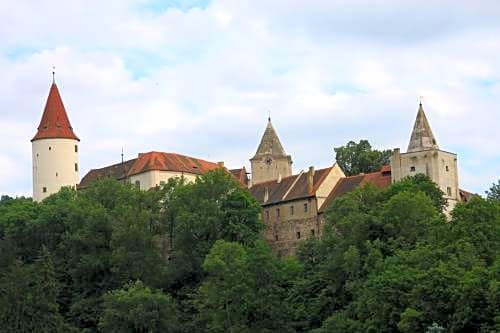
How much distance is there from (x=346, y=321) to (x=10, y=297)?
24.5 m

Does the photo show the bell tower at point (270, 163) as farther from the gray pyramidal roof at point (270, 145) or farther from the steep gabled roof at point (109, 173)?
the steep gabled roof at point (109, 173)

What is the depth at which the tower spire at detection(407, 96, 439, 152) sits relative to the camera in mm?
86812

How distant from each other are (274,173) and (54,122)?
2293cm

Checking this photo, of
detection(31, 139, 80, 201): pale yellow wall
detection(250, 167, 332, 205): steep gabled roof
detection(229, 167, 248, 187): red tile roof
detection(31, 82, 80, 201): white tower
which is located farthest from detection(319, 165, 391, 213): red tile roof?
detection(31, 82, 80, 201): white tower

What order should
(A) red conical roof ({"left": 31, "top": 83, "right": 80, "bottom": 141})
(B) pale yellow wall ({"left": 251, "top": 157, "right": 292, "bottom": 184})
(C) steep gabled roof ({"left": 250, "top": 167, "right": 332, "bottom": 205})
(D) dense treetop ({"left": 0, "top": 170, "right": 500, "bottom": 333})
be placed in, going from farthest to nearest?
(A) red conical roof ({"left": 31, "top": 83, "right": 80, "bottom": 141})
(B) pale yellow wall ({"left": 251, "top": 157, "right": 292, "bottom": 184})
(C) steep gabled roof ({"left": 250, "top": 167, "right": 332, "bottom": 205})
(D) dense treetop ({"left": 0, "top": 170, "right": 500, "bottom": 333})

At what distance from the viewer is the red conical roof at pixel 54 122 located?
113 m

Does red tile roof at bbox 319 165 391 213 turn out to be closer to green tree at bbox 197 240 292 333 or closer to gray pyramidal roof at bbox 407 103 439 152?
gray pyramidal roof at bbox 407 103 439 152

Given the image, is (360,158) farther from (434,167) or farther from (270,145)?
(434,167)

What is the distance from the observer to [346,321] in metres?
68.5

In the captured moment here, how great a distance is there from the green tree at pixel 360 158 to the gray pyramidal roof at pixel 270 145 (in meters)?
6.87

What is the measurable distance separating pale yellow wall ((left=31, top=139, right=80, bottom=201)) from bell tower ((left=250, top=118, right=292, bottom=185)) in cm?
1839

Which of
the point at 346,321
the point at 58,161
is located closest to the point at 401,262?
the point at 346,321

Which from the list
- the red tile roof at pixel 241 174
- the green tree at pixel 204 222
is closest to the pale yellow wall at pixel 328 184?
the green tree at pixel 204 222

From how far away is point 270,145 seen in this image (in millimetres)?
105250
